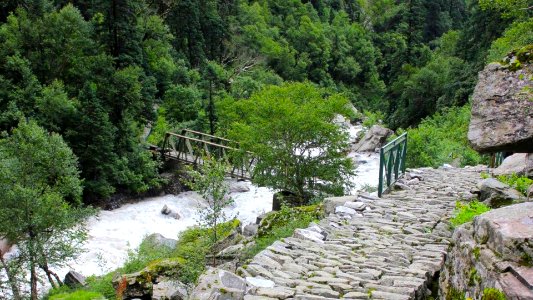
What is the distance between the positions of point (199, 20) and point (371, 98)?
2444 cm

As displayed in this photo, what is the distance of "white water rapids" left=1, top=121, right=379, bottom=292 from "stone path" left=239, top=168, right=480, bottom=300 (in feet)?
22.2

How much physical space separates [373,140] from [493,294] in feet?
85.3

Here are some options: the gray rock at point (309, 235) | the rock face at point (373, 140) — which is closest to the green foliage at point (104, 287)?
the gray rock at point (309, 235)

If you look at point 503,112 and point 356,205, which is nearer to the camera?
point 503,112

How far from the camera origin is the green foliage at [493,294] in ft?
8.49

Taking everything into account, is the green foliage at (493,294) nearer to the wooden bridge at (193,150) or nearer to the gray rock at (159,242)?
the gray rock at (159,242)

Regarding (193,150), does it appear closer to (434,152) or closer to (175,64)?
(434,152)

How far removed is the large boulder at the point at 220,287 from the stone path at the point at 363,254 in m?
0.11

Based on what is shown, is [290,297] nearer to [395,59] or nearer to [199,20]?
[199,20]

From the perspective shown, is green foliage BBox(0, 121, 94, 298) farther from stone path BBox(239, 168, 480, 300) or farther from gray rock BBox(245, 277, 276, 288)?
gray rock BBox(245, 277, 276, 288)

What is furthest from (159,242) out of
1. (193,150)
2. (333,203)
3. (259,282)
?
(193,150)

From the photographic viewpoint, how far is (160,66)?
31.8 m

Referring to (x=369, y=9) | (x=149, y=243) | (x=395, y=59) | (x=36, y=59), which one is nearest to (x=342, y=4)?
(x=369, y=9)

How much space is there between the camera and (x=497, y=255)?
2.94 meters
